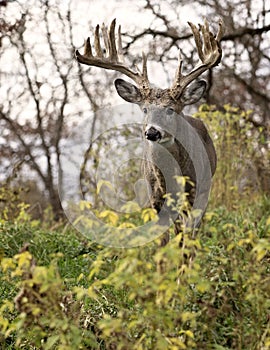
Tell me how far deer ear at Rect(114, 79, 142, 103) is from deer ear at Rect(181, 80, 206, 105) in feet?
1.37

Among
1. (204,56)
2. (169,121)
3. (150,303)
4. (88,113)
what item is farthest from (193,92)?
(88,113)

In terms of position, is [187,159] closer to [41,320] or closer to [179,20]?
[41,320]

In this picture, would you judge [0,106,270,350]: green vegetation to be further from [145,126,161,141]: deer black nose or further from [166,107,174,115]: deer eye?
[166,107,174,115]: deer eye

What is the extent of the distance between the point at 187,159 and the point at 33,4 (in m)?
6.77

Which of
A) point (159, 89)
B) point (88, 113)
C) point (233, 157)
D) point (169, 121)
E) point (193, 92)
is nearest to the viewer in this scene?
point (169, 121)

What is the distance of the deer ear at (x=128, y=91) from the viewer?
5.43m

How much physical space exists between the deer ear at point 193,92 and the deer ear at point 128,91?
0.42 metres

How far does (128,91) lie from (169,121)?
2.01 ft

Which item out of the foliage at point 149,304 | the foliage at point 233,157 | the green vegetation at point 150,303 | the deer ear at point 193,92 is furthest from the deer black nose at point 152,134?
the foliage at point 233,157

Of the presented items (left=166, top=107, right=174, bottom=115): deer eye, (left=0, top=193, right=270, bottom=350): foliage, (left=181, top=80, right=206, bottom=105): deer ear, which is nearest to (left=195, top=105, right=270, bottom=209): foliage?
(left=181, top=80, right=206, bottom=105): deer ear

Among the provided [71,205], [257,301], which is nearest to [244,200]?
[71,205]

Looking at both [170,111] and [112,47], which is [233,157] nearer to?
[112,47]

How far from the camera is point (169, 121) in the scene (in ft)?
16.8

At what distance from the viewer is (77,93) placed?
11.8m
